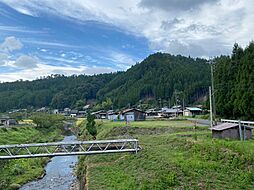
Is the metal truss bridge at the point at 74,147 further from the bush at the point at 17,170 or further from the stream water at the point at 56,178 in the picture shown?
the stream water at the point at 56,178

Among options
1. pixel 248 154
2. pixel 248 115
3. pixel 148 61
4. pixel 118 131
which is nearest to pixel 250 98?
pixel 248 115

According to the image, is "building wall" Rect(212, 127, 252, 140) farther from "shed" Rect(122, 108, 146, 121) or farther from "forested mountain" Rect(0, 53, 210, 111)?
"forested mountain" Rect(0, 53, 210, 111)

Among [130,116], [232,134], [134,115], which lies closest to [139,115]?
[134,115]

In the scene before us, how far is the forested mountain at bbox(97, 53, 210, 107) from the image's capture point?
128m

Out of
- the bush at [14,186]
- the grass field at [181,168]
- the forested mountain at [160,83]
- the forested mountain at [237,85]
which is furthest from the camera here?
the forested mountain at [160,83]

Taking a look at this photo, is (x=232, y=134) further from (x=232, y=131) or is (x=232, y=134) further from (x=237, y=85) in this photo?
(x=237, y=85)

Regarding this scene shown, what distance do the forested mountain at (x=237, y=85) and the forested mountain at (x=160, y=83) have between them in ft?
180

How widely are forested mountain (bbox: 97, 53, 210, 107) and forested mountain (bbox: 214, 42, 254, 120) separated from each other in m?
54.9

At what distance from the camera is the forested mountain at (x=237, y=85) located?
43.8 meters

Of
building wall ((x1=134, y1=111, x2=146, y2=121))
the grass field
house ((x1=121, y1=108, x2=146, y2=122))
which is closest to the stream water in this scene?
the grass field

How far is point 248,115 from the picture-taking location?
4359 centimetres

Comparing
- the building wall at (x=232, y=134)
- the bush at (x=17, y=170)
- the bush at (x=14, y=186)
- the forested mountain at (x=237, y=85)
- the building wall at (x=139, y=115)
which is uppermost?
the forested mountain at (x=237, y=85)

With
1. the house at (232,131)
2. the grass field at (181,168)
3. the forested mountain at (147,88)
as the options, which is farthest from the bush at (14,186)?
the forested mountain at (147,88)

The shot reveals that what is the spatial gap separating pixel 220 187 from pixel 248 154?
3.51m
